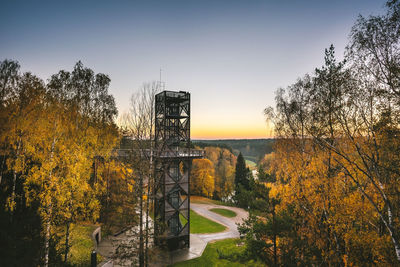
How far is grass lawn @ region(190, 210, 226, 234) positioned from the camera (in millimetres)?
19781

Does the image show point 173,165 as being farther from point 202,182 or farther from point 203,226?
point 202,182

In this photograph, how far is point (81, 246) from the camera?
38.8 feet

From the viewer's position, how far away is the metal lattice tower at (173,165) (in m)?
14.1

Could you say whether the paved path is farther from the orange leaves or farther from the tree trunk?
the orange leaves

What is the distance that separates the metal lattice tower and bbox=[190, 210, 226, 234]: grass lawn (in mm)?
4960

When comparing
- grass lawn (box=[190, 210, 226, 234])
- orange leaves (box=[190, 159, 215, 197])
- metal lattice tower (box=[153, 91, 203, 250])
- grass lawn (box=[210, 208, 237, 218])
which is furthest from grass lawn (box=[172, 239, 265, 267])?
orange leaves (box=[190, 159, 215, 197])

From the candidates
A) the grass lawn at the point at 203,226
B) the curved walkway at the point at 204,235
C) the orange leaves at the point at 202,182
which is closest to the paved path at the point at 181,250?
the curved walkway at the point at 204,235

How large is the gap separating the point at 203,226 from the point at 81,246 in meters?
12.6

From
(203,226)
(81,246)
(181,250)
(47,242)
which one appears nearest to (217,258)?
(181,250)

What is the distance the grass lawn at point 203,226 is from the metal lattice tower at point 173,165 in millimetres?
4960

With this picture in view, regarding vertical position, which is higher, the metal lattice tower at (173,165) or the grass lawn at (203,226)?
the metal lattice tower at (173,165)

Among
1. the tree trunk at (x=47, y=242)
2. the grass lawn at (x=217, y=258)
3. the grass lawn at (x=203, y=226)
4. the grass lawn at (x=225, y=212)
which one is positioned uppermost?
the tree trunk at (x=47, y=242)

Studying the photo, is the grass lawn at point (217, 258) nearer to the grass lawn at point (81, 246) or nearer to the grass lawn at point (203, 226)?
the grass lawn at point (203, 226)

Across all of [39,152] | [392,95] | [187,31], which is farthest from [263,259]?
[187,31]
